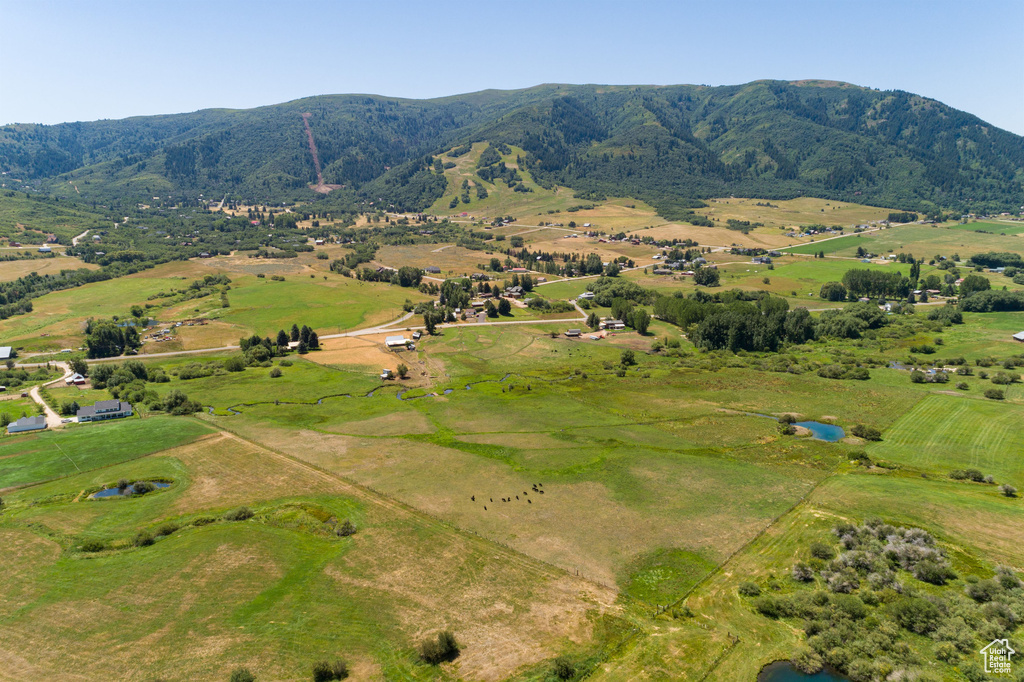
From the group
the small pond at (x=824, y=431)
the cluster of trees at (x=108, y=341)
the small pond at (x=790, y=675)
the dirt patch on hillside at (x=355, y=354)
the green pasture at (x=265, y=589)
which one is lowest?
the small pond at (x=790, y=675)

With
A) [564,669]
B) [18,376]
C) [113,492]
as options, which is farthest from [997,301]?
[18,376]

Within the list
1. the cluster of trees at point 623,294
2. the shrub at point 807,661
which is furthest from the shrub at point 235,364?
the shrub at point 807,661

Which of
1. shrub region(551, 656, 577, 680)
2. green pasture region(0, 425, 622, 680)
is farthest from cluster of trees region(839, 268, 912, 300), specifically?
shrub region(551, 656, 577, 680)

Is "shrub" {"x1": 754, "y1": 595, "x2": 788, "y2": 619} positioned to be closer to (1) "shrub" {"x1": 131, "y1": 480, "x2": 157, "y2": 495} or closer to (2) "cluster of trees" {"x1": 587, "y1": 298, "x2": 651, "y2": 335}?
(1) "shrub" {"x1": 131, "y1": 480, "x2": 157, "y2": 495}

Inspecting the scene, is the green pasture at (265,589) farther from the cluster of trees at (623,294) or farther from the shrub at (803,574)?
the cluster of trees at (623,294)

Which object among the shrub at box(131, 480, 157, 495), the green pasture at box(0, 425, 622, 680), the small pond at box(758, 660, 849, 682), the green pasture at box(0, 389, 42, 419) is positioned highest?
the green pasture at box(0, 389, 42, 419)

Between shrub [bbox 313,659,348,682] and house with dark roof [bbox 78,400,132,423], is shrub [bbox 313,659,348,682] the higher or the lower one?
the lower one
